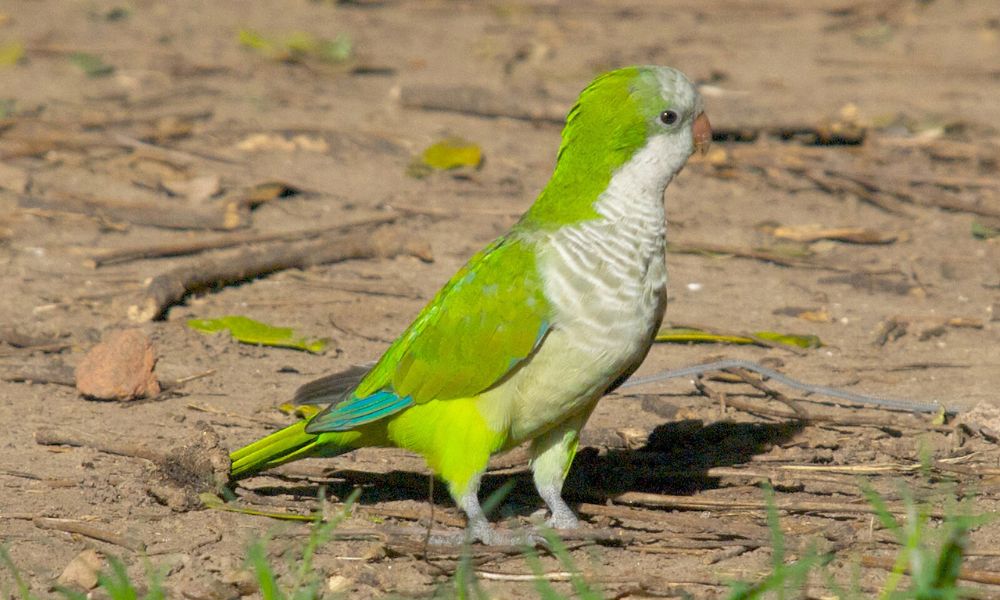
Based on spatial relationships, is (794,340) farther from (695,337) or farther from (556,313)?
(556,313)

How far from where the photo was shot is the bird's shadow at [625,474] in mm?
4324

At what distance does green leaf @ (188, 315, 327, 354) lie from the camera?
5.36 meters

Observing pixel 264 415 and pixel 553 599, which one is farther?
pixel 264 415

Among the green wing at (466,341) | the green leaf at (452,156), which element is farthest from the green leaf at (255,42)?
the green wing at (466,341)

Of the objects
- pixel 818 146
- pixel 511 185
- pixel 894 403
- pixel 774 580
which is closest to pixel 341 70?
pixel 511 185

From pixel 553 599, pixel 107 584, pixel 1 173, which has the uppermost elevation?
pixel 553 599

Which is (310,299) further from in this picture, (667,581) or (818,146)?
(818,146)

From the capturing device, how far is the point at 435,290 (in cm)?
604

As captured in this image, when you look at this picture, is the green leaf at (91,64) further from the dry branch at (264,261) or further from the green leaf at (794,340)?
the green leaf at (794,340)

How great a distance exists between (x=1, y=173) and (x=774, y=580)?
5.35 meters

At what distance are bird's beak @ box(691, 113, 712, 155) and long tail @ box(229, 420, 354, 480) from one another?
1466 millimetres

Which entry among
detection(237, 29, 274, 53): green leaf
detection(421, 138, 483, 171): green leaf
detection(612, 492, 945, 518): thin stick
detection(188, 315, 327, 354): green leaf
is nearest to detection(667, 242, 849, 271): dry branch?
detection(421, 138, 483, 171): green leaf

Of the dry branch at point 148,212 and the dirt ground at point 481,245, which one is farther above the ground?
the dirt ground at point 481,245

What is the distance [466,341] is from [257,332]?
1.76m
